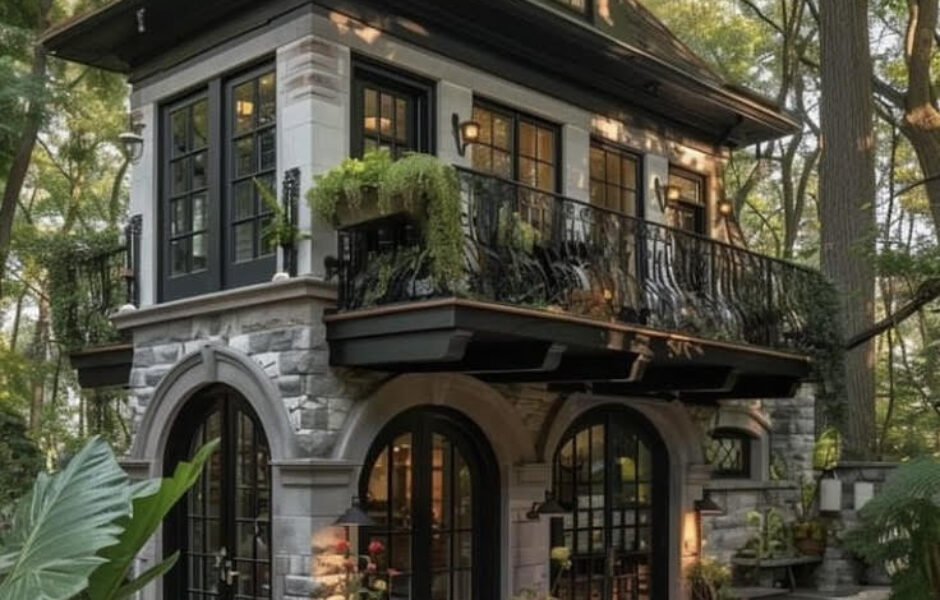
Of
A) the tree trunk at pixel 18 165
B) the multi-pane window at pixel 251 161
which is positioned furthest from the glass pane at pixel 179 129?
the tree trunk at pixel 18 165

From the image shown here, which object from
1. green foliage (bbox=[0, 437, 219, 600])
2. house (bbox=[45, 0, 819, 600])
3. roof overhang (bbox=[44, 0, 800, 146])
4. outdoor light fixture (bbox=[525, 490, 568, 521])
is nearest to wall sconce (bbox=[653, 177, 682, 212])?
house (bbox=[45, 0, 819, 600])

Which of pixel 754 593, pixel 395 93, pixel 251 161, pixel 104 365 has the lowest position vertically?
pixel 754 593

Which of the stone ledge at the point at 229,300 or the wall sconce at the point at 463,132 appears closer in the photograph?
the stone ledge at the point at 229,300

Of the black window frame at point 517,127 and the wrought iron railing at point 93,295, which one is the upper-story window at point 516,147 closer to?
the black window frame at point 517,127

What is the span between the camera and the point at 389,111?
8805mm

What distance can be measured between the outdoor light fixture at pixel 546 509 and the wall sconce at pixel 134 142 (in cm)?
451

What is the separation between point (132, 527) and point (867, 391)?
1313cm

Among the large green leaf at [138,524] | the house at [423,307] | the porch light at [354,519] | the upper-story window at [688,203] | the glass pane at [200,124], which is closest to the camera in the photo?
the large green leaf at [138,524]

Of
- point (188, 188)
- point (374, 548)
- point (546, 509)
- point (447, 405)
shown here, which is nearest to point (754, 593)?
point (546, 509)

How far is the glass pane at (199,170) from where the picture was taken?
9188 millimetres

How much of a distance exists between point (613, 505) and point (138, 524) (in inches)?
306

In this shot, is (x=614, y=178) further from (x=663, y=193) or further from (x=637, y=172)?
(x=663, y=193)

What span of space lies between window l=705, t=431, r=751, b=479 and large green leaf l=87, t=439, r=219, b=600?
9.86 m

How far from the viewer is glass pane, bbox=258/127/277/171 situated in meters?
8.51
